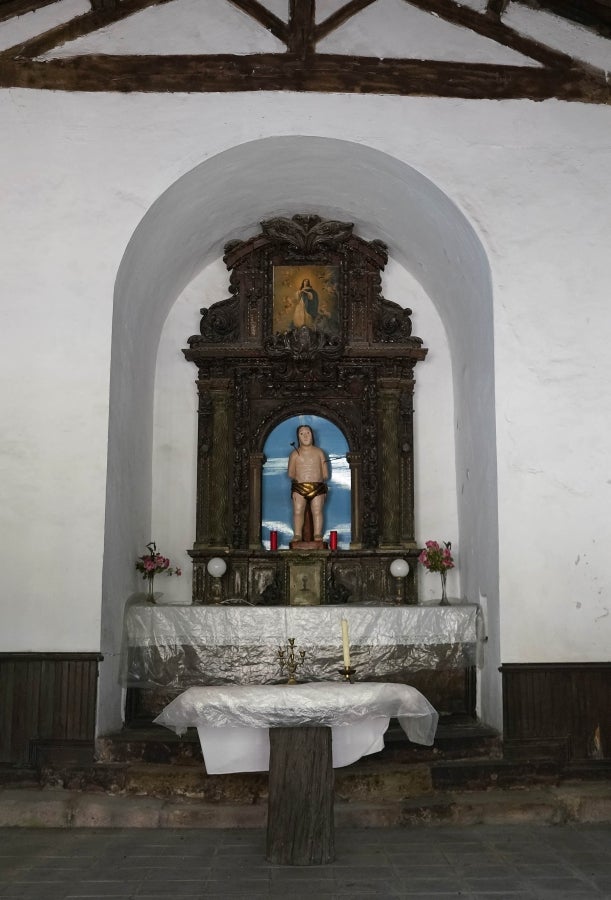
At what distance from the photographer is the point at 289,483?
7941mm

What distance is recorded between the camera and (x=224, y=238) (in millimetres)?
7910

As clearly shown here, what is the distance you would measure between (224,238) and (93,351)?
6.99 ft

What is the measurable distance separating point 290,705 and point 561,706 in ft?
8.03

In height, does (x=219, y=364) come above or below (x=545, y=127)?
below

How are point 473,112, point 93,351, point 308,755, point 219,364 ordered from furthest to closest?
point 219,364 < point 473,112 < point 93,351 < point 308,755

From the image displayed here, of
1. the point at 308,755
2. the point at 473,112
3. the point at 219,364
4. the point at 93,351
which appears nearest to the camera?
the point at 308,755

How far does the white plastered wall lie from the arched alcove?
0.13ft

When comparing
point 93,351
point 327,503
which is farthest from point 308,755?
point 327,503

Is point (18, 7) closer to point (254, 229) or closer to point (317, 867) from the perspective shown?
point (254, 229)

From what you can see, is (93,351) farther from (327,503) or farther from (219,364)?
(327,503)

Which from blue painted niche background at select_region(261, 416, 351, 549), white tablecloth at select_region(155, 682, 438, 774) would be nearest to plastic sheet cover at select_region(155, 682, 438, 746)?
white tablecloth at select_region(155, 682, 438, 774)

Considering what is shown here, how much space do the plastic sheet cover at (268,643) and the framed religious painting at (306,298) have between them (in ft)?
8.49

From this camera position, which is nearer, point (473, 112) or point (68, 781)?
point (68, 781)

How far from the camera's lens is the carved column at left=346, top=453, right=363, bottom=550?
774 cm
